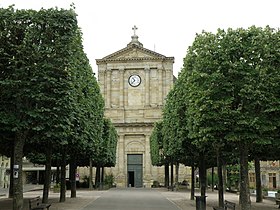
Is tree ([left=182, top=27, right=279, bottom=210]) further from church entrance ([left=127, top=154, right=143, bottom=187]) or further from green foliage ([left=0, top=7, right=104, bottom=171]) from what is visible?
church entrance ([left=127, top=154, right=143, bottom=187])

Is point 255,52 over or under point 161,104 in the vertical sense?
under

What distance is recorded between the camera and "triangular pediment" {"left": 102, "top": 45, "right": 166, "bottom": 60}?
72438 mm

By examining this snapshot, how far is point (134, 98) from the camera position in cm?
7288

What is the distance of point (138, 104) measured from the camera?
72750 millimetres

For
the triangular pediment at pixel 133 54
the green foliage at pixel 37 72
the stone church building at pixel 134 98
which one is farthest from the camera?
the triangular pediment at pixel 133 54

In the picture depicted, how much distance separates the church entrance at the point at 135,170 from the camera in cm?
7131

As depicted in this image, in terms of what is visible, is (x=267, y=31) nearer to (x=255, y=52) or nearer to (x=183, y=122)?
(x=255, y=52)

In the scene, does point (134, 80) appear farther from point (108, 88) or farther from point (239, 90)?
point (239, 90)

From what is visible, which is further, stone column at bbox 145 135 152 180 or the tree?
stone column at bbox 145 135 152 180

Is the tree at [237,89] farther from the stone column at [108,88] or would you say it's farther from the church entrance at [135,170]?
the stone column at [108,88]

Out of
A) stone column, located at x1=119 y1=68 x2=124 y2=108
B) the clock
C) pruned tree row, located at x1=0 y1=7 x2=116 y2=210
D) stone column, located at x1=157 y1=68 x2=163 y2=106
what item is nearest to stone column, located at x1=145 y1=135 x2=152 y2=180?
stone column, located at x1=157 y1=68 x2=163 y2=106

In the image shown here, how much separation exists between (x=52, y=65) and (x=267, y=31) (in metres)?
9.90

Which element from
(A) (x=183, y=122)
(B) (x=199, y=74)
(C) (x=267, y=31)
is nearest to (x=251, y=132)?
(B) (x=199, y=74)

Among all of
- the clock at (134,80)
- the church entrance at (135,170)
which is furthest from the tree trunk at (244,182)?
the clock at (134,80)
